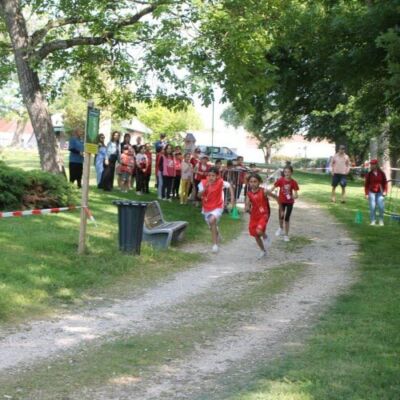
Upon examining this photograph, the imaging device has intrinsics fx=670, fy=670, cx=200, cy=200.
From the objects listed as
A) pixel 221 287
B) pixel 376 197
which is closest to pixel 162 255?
pixel 221 287

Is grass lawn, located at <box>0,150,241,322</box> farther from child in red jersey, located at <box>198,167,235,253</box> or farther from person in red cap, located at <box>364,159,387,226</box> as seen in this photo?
person in red cap, located at <box>364,159,387,226</box>

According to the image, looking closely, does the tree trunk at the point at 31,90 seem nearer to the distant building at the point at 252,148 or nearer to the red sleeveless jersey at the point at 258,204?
the red sleeveless jersey at the point at 258,204

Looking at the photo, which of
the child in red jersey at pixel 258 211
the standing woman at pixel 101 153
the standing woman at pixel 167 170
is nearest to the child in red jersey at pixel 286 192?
the child in red jersey at pixel 258 211

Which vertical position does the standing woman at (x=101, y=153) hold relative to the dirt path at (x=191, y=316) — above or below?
above

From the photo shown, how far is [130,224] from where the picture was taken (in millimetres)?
10906

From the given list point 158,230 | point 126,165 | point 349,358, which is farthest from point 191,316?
point 126,165

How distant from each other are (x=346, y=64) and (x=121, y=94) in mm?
9156

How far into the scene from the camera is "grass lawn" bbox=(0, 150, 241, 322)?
8078 mm

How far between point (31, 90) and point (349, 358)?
13.4 m

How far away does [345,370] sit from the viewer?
5.56 meters

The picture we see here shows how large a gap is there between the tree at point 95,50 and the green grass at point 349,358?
24.8 feet

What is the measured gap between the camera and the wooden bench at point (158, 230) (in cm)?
1212

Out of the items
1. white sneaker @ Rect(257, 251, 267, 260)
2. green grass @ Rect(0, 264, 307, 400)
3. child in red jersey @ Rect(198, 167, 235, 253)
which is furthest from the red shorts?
green grass @ Rect(0, 264, 307, 400)

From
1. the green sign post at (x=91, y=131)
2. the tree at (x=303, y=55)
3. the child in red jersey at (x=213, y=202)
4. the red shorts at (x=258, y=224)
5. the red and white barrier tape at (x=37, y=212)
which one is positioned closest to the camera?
the green sign post at (x=91, y=131)
